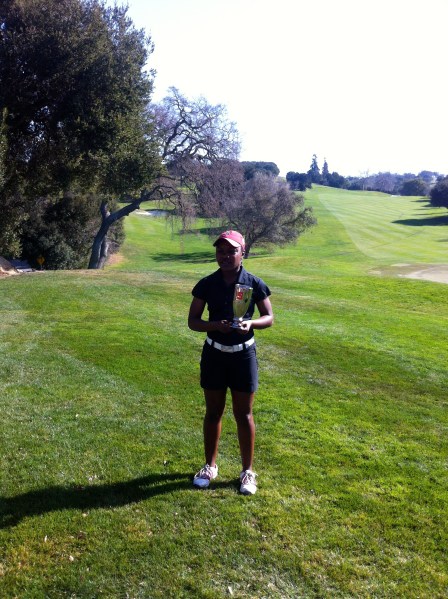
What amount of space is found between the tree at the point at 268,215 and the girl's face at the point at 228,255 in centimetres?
4684

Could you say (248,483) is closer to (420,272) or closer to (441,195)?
(420,272)

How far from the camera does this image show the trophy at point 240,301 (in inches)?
173

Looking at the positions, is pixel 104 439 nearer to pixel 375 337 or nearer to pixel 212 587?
pixel 212 587

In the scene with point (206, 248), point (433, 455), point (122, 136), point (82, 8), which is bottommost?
point (206, 248)

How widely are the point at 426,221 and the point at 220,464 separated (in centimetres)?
8008

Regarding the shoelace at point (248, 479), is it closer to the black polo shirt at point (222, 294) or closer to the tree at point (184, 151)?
the black polo shirt at point (222, 294)

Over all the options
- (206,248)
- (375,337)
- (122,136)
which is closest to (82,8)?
(122,136)

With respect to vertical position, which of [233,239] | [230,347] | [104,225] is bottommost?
[104,225]

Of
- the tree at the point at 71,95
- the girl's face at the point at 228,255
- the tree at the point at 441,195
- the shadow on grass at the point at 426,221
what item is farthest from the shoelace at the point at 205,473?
the tree at the point at 441,195

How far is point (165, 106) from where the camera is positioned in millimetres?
31922

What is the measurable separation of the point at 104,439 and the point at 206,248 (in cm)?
6025

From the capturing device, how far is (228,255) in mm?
4566

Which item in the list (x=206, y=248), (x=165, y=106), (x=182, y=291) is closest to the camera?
(x=182, y=291)

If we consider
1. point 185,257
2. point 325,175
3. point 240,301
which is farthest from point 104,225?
point 325,175
